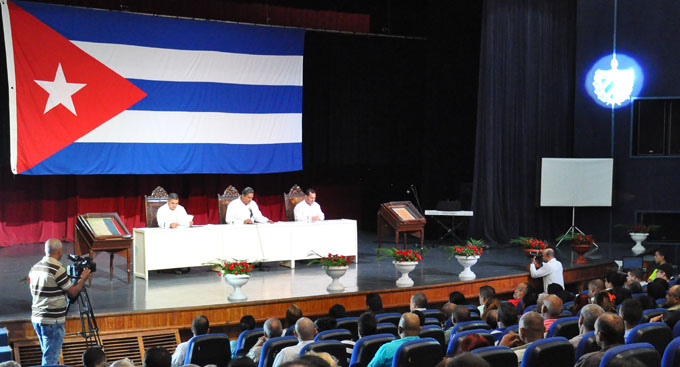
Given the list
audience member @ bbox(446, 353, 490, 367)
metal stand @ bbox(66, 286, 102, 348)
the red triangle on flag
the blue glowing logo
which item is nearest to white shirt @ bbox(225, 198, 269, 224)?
the red triangle on flag

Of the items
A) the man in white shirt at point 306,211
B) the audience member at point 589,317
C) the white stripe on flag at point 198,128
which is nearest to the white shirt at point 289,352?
the audience member at point 589,317

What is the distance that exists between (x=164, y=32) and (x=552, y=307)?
8.50 meters

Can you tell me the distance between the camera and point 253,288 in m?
9.07

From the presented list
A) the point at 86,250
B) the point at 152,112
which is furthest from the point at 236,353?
the point at 152,112

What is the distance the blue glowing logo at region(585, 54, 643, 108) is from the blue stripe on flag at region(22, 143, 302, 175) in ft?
18.1

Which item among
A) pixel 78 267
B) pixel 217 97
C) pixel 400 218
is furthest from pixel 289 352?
pixel 217 97

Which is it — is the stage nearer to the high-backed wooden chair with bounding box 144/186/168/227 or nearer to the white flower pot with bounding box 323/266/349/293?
the white flower pot with bounding box 323/266/349/293

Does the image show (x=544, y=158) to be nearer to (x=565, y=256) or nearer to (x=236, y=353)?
(x=565, y=256)

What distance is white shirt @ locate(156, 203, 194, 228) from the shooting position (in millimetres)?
9984

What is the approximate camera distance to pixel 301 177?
15398 millimetres

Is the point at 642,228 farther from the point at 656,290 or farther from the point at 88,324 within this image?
the point at 88,324

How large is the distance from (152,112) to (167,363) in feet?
27.8

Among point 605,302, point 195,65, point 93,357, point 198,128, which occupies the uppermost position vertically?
point 195,65

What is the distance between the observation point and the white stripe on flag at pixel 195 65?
11.7m
